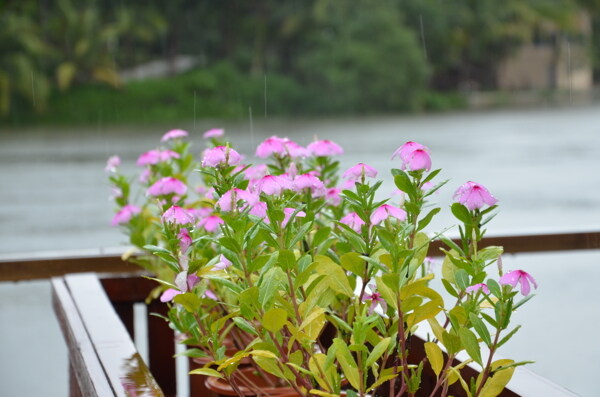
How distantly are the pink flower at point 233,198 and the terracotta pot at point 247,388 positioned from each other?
30 centimetres

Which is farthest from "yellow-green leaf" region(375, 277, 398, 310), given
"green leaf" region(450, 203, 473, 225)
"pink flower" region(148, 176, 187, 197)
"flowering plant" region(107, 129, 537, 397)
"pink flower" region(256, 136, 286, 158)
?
"pink flower" region(148, 176, 187, 197)

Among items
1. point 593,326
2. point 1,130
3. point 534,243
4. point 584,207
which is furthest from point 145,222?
point 1,130

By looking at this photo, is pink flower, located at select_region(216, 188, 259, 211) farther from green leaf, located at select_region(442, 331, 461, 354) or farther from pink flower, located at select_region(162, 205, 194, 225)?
green leaf, located at select_region(442, 331, 461, 354)

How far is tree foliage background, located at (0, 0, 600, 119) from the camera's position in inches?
1278

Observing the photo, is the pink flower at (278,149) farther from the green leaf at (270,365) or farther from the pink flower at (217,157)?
the green leaf at (270,365)

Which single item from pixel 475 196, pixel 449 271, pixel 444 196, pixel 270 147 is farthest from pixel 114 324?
pixel 444 196

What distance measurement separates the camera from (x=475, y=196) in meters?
0.94

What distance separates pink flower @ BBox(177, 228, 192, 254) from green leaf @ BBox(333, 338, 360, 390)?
0.78ft

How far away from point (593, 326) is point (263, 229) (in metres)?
5.39

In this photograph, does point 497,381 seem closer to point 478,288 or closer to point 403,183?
point 478,288


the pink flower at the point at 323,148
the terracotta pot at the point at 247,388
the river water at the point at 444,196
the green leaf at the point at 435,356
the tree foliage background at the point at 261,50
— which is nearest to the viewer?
the green leaf at the point at 435,356

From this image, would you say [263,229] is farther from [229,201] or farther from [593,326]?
[593,326]

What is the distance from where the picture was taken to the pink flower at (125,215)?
1.96m

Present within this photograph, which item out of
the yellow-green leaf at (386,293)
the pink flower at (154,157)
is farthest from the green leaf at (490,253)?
the pink flower at (154,157)
